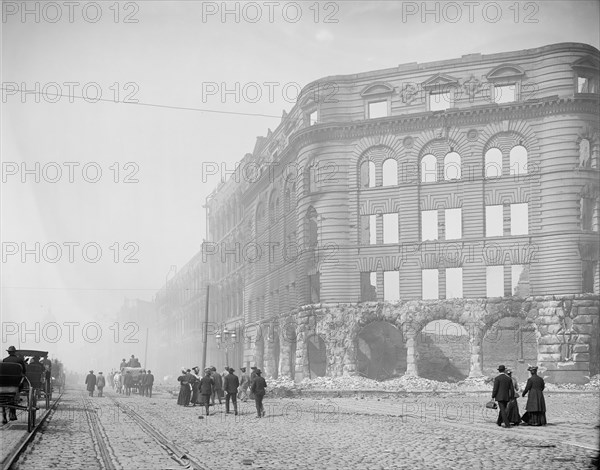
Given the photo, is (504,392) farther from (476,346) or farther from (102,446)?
(476,346)

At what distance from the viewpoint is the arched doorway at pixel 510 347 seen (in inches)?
1817

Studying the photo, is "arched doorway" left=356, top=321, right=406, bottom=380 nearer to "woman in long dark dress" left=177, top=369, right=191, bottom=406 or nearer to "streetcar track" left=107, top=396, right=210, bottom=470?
"woman in long dark dress" left=177, top=369, right=191, bottom=406

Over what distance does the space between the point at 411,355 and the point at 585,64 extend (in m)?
17.4

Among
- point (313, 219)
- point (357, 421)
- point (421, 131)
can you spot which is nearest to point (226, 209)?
point (313, 219)

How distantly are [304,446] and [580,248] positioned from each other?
101 ft

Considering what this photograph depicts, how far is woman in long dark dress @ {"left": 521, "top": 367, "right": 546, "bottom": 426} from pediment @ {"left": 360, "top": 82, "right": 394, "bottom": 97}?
29877 millimetres

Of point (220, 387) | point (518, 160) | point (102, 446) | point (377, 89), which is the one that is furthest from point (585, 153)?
point (102, 446)

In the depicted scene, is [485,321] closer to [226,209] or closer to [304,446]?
[304,446]

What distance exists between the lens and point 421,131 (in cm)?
4731

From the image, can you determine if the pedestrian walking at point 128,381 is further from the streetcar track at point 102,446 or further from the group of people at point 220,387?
the streetcar track at point 102,446

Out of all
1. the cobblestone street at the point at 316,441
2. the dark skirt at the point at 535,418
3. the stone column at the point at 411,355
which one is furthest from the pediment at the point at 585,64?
the dark skirt at the point at 535,418

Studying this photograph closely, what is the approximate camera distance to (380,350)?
1967 inches

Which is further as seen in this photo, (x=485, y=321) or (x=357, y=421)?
(x=485, y=321)

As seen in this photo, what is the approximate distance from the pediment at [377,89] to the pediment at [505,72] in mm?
5449
